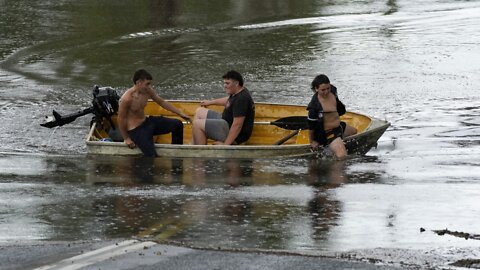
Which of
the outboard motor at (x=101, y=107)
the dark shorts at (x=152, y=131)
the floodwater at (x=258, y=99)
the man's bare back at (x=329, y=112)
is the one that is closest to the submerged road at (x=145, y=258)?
the floodwater at (x=258, y=99)

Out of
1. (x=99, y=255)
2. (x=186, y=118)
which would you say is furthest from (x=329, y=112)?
(x=99, y=255)

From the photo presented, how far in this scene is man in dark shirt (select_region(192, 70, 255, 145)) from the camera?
54.0 feet

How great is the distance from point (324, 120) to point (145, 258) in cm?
673

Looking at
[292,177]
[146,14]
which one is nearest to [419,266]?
[292,177]

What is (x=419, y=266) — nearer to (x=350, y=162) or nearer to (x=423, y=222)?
(x=423, y=222)

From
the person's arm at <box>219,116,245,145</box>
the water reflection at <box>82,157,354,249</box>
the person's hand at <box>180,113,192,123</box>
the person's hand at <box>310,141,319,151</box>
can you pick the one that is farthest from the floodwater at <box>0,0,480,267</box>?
the person's hand at <box>180,113,192,123</box>

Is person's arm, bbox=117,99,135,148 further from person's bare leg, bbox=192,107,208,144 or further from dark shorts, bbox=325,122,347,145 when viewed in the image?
dark shorts, bbox=325,122,347,145

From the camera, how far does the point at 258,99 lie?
23.2 metres

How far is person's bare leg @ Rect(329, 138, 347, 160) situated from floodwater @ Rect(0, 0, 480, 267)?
1.03 feet

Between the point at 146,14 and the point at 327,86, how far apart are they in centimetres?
2046

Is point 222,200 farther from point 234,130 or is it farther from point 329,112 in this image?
point 234,130

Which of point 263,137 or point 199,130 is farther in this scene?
point 263,137

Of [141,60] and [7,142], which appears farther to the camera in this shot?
[141,60]

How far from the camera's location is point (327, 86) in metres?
15.9
